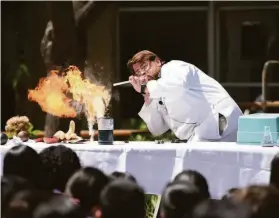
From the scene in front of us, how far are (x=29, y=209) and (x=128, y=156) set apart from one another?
1.37 meters

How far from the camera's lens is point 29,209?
3723 millimetres

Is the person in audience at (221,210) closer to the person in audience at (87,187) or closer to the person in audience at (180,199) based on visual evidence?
the person in audience at (180,199)

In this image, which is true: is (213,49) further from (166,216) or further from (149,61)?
(166,216)

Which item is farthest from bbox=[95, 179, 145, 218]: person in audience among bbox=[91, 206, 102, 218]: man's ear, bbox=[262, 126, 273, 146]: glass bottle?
bbox=[262, 126, 273, 146]: glass bottle

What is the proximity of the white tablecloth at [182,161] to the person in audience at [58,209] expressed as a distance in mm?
1242

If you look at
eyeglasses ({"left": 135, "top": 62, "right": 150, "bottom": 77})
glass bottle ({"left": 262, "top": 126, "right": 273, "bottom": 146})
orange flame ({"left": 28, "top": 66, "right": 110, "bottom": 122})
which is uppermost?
eyeglasses ({"left": 135, "top": 62, "right": 150, "bottom": 77})

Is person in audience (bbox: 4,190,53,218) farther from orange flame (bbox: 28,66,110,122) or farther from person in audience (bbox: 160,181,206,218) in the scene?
orange flame (bbox: 28,66,110,122)

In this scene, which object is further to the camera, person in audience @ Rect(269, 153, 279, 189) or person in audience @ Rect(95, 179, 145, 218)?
person in audience @ Rect(269, 153, 279, 189)

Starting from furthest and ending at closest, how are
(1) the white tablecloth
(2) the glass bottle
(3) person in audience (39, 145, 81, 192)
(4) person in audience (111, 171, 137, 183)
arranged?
(2) the glass bottle
(1) the white tablecloth
(4) person in audience (111, 171, 137, 183)
(3) person in audience (39, 145, 81, 192)

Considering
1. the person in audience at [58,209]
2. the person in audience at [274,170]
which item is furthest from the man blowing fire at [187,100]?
the person in audience at [58,209]

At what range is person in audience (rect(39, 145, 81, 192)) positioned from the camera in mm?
4412

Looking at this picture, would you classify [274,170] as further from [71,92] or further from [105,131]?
[71,92]

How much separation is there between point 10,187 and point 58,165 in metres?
0.60

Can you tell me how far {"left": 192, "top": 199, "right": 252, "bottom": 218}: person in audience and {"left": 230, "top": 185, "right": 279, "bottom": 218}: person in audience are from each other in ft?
0.26
